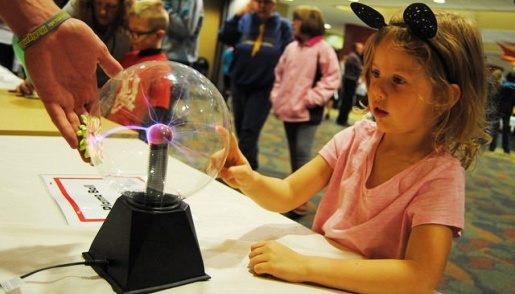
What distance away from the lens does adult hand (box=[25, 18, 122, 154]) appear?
3.00 feet

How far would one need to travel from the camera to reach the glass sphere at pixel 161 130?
74 cm

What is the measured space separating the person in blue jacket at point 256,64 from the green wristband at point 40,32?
2.42 metres

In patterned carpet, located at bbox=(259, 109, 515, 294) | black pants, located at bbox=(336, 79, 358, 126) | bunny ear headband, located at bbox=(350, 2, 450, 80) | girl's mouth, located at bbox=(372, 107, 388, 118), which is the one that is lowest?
black pants, located at bbox=(336, 79, 358, 126)

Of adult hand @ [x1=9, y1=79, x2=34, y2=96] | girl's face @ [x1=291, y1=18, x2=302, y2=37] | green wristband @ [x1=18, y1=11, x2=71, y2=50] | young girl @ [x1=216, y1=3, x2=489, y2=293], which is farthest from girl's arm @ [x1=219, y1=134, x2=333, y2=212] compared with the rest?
girl's face @ [x1=291, y1=18, x2=302, y2=37]

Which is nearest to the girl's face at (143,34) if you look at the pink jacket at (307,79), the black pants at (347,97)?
the pink jacket at (307,79)

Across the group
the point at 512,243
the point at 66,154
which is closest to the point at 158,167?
the point at 66,154

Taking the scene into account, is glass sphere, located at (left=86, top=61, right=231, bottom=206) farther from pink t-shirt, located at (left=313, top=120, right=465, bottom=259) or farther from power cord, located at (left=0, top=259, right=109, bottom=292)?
pink t-shirt, located at (left=313, top=120, right=465, bottom=259)

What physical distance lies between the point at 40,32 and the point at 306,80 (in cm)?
222

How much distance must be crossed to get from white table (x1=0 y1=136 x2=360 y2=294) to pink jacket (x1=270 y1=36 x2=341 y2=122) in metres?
1.84

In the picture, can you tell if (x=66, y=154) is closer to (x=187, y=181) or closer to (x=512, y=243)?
(x=187, y=181)

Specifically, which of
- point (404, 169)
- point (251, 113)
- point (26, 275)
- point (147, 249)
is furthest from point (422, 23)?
point (251, 113)

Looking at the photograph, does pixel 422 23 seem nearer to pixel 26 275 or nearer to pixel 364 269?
pixel 364 269

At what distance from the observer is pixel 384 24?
101 cm

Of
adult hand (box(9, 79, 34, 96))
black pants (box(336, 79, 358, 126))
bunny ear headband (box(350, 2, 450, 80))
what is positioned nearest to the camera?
bunny ear headband (box(350, 2, 450, 80))
